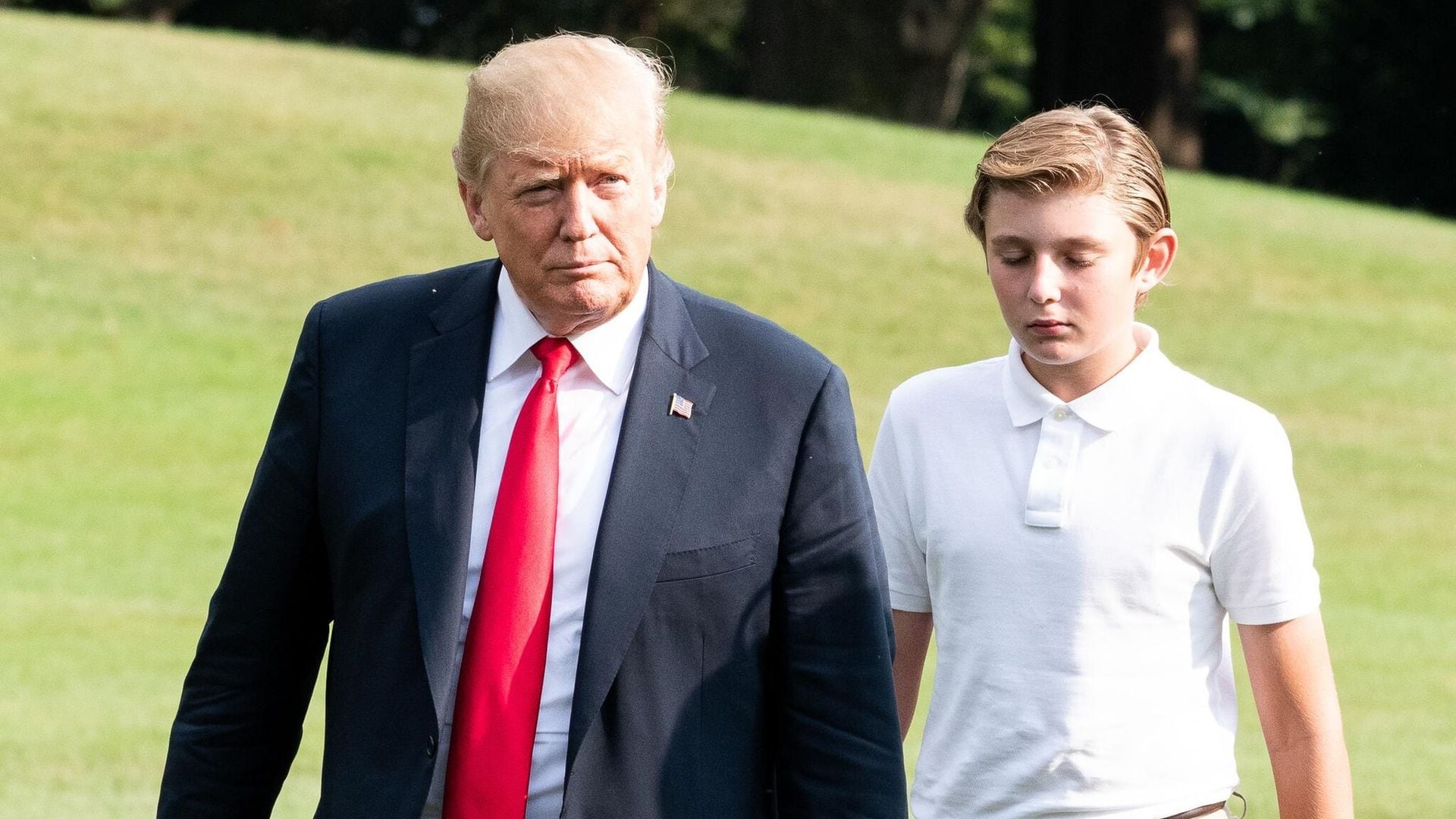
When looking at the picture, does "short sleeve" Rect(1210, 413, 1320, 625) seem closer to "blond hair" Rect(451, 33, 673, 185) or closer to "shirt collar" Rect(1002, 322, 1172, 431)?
"shirt collar" Rect(1002, 322, 1172, 431)

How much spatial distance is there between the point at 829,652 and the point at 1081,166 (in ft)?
3.14

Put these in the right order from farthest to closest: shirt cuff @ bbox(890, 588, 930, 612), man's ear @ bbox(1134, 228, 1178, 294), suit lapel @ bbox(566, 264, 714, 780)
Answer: shirt cuff @ bbox(890, 588, 930, 612) < man's ear @ bbox(1134, 228, 1178, 294) < suit lapel @ bbox(566, 264, 714, 780)

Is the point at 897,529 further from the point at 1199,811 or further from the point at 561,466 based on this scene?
the point at 561,466

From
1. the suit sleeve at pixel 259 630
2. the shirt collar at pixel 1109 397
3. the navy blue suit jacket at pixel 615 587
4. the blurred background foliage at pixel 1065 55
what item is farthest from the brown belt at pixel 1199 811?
the blurred background foliage at pixel 1065 55

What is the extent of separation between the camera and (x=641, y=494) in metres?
2.87

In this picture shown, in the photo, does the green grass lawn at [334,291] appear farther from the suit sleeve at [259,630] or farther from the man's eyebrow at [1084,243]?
the man's eyebrow at [1084,243]

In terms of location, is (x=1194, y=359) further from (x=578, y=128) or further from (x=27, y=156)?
(x=578, y=128)

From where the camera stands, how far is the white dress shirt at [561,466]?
2834mm

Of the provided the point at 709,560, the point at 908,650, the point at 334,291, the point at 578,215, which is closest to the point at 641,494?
the point at 709,560

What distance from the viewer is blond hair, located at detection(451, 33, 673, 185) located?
289 centimetres

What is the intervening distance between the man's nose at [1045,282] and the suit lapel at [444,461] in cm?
89

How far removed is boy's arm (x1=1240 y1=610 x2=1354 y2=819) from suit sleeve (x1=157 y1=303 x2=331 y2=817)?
59.5 inches

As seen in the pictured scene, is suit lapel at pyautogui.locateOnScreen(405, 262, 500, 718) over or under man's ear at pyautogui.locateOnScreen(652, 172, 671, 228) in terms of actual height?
under

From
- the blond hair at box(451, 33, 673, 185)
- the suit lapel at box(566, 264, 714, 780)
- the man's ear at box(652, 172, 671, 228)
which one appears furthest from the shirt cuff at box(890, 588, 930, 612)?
the blond hair at box(451, 33, 673, 185)
